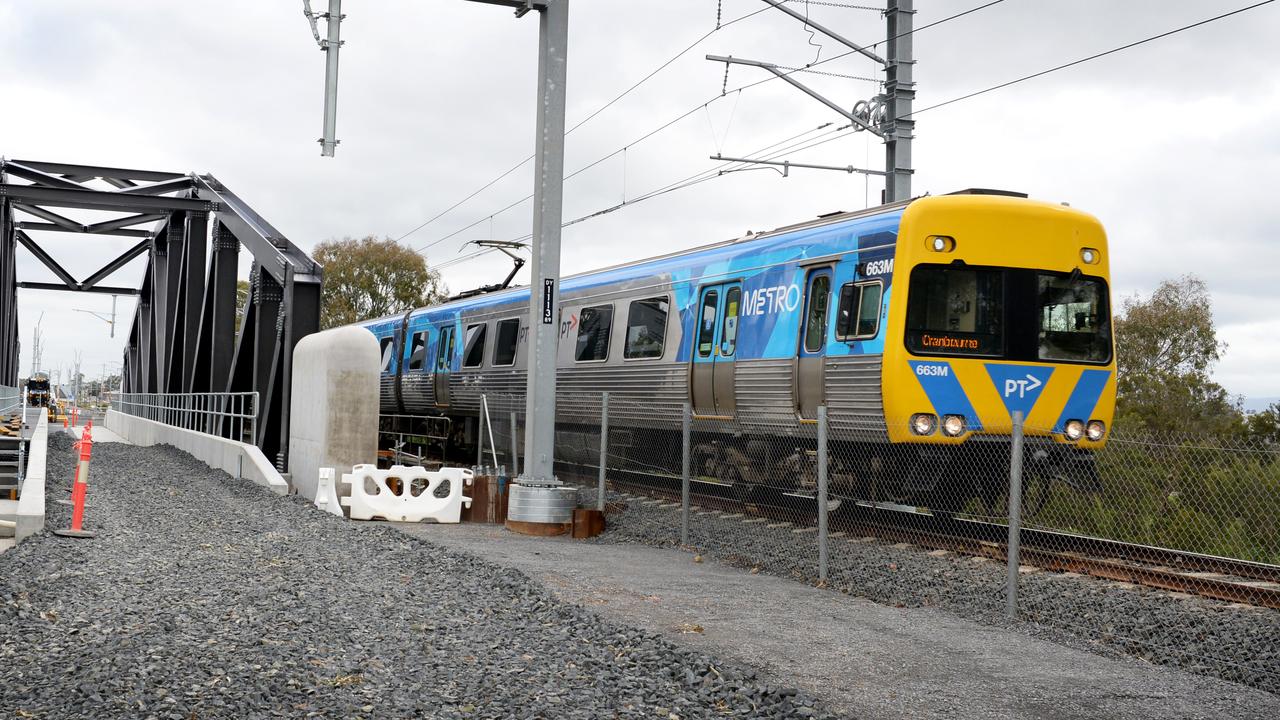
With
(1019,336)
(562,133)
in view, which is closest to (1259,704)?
(1019,336)

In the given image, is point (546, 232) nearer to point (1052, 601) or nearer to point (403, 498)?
point (403, 498)

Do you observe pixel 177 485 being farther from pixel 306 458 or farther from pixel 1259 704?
pixel 1259 704

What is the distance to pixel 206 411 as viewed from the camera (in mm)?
22781

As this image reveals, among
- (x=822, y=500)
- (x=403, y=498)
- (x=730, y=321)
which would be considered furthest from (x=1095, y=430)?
(x=403, y=498)

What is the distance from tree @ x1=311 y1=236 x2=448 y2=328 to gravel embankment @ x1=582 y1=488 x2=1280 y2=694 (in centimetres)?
4858

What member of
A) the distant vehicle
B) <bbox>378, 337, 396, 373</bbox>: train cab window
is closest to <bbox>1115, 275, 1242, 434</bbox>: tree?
<bbox>378, 337, 396, 373</bbox>: train cab window

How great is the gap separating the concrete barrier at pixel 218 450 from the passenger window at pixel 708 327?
18.3 feet

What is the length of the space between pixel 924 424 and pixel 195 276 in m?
22.5

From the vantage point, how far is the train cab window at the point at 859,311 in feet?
39.8

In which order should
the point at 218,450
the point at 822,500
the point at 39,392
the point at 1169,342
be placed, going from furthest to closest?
the point at 39,392, the point at 1169,342, the point at 218,450, the point at 822,500

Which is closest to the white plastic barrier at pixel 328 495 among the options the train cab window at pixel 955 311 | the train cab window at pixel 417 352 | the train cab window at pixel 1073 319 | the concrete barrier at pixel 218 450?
the concrete barrier at pixel 218 450

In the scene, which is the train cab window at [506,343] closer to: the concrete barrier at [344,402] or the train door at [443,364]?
the train door at [443,364]

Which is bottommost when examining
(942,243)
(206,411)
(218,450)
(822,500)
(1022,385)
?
(218,450)

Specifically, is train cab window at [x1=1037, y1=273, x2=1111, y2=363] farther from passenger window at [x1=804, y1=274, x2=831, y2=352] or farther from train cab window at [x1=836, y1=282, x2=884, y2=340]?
passenger window at [x1=804, y1=274, x2=831, y2=352]
